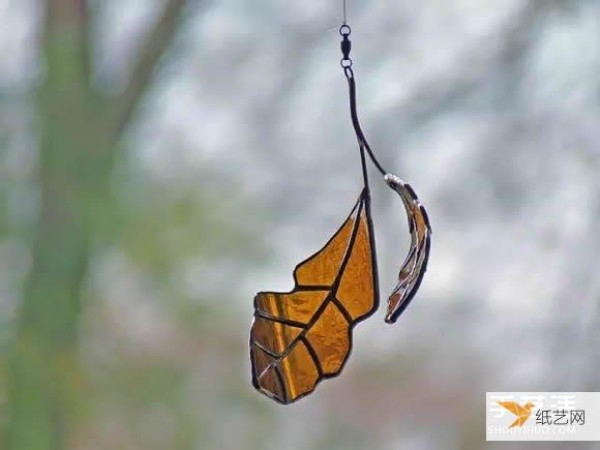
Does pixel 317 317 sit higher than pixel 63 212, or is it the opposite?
pixel 63 212

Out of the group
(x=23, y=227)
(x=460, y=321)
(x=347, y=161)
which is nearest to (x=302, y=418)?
(x=460, y=321)

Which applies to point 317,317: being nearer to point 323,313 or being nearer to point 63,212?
point 323,313

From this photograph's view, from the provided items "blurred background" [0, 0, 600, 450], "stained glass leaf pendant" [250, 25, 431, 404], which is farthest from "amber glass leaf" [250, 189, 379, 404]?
"blurred background" [0, 0, 600, 450]

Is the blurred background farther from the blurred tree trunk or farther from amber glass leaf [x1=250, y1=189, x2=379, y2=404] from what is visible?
amber glass leaf [x1=250, y1=189, x2=379, y2=404]

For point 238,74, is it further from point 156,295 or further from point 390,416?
point 390,416

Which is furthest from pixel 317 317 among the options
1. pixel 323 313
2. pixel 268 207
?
pixel 268 207

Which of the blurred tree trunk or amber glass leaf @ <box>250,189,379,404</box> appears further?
the blurred tree trunk
